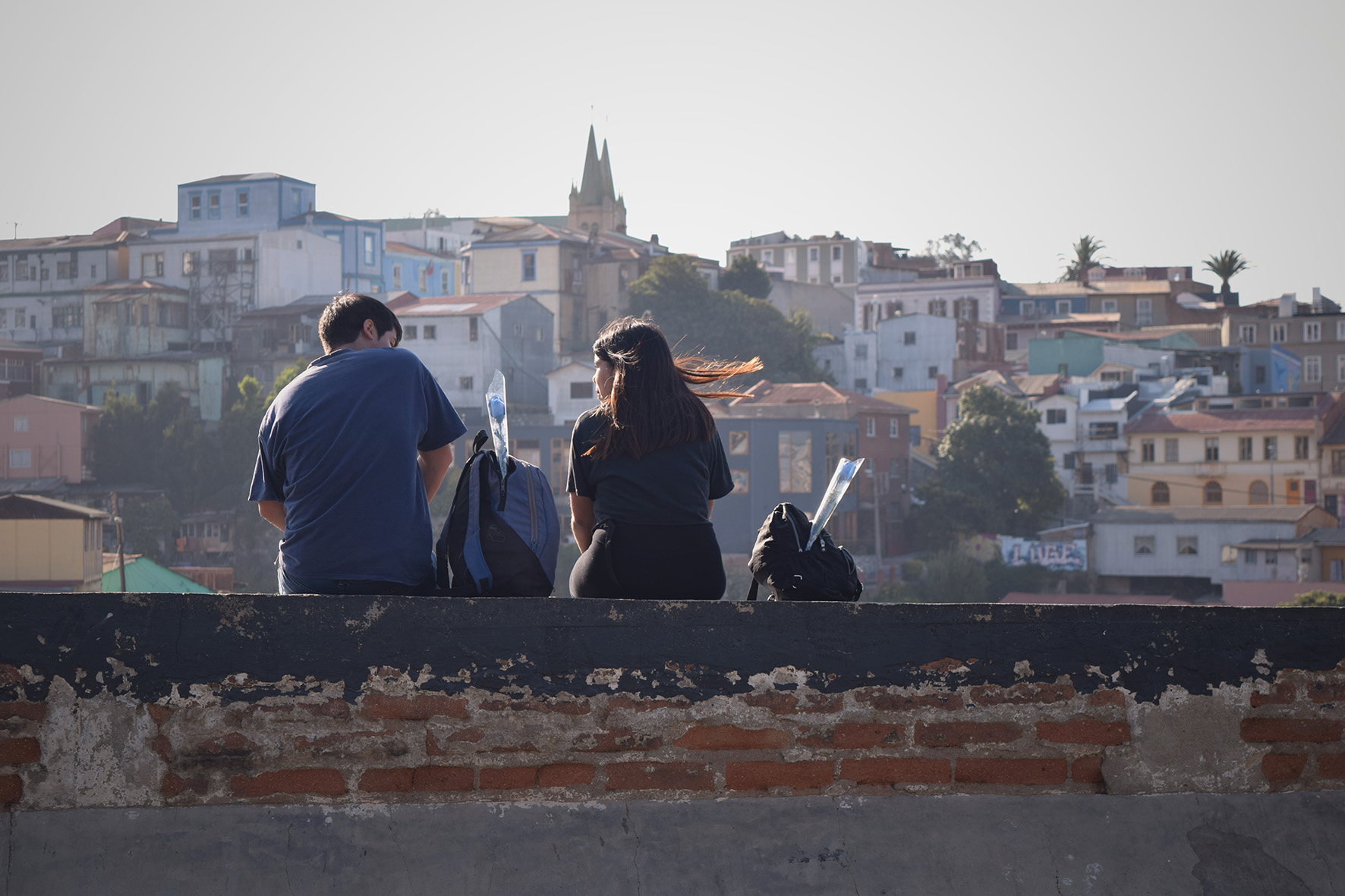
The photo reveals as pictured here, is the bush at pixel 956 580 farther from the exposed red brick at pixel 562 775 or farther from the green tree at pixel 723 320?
the exposed red brick at pixel 562 775

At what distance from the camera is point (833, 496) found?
3.74m

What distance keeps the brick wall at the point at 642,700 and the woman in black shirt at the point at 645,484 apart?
1.47 feet

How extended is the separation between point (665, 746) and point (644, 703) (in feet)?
0.39

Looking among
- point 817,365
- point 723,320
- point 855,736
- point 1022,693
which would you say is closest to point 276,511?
point 855,736

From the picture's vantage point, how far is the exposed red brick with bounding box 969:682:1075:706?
3.18m

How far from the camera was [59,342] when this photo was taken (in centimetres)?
6019

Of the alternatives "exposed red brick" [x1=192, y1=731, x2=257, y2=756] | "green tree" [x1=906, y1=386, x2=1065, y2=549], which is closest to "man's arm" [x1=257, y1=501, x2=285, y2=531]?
"exposed red brick" [x1=192, y1=731, x2=257, y2=756]

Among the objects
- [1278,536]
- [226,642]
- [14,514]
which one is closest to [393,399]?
[226,642]

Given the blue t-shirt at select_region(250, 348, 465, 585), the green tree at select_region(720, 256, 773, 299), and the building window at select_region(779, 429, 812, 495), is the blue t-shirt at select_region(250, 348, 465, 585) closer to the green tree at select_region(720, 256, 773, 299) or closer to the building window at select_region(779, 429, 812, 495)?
the building window at select_region(779, 429, 812, 495)

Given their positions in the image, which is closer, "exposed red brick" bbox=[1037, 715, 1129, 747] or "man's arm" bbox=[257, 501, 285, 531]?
"exposed red brick" bbox=[1037, 715, 1129, 747]

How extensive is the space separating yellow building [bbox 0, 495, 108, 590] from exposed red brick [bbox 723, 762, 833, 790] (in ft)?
113

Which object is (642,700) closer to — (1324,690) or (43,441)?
(1324,690)

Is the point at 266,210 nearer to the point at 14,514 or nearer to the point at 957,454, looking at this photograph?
the point at 14,514

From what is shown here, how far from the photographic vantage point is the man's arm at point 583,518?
3.71m
